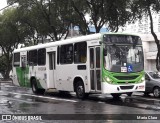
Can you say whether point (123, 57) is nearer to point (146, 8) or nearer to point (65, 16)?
point (146, 8)

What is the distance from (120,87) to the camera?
17.2 metres

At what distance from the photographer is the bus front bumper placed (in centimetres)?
1688

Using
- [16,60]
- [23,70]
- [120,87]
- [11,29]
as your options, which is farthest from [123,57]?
[11,29]

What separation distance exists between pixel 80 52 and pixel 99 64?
172 centimetres

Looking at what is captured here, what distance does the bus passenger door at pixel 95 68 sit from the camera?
17422mm

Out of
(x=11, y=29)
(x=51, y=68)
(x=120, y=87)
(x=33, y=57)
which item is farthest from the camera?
(x=11, y=29)

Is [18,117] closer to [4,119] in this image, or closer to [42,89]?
[4,119]

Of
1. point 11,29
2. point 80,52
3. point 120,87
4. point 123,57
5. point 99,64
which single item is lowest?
point 120,87

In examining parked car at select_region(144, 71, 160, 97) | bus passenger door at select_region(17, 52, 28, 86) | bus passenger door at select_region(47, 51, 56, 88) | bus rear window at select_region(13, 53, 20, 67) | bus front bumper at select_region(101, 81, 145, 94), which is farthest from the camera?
bus rear window at select_region(13, 53, 20, 67)

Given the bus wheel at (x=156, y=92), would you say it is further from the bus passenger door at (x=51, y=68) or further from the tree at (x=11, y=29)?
the tree at (x=11, y=29)

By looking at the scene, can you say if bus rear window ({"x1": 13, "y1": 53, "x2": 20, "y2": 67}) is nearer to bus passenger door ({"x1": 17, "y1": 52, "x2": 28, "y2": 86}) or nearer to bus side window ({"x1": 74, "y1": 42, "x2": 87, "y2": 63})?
bus passenger door ({"x1": 17, "y1": 52, "x2": 28, "y2": 86})

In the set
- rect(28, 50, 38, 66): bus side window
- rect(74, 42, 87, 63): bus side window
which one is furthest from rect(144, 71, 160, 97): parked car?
rect(28, 50, 38, 66): bus side window

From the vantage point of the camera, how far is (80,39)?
18.9m

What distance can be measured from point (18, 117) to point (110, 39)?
23.3ft
